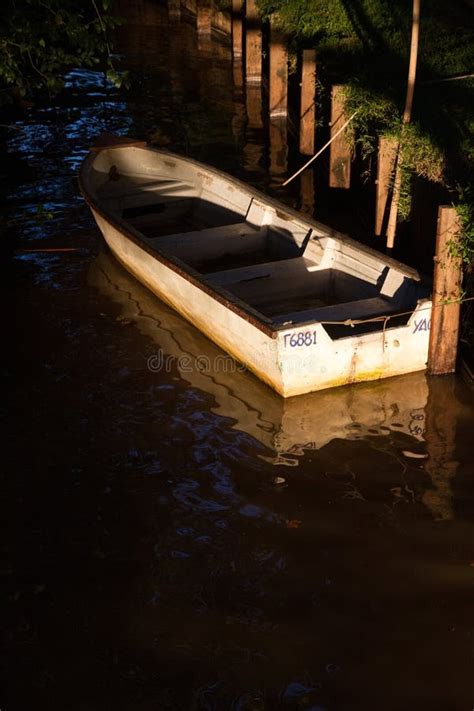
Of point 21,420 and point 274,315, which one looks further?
point 274,315

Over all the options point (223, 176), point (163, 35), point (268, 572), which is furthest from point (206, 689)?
point (163, 35)

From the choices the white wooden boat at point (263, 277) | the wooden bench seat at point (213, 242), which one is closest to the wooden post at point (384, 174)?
the white wooden boat at point (263, 277)

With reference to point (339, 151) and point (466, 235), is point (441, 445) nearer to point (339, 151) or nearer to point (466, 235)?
point (466, 235)

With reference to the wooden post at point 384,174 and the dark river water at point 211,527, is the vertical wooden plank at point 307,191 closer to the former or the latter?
the wooden post at point 384,174

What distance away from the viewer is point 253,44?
1920cm

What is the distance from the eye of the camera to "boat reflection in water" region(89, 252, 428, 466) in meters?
7.60

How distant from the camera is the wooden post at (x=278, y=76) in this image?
16.4 metres

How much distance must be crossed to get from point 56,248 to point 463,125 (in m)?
6.07

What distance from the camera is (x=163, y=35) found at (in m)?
28.2

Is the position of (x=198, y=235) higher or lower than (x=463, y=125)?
lower

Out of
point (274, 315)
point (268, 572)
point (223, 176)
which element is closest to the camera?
point (268, 572)

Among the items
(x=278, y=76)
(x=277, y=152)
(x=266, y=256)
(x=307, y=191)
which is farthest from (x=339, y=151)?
(x=278, y=76)

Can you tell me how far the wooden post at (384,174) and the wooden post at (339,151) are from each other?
182cm

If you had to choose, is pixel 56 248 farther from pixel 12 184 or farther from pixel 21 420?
pixel 21 420
